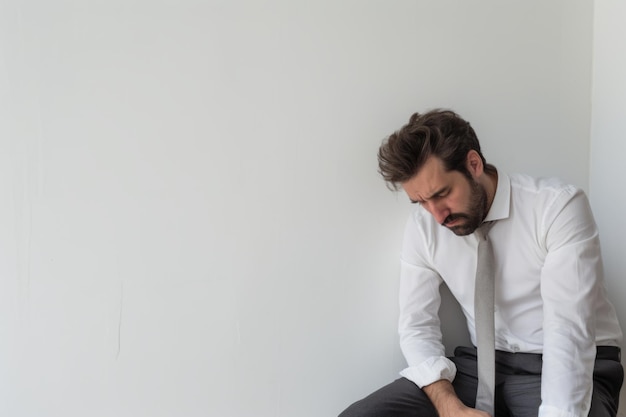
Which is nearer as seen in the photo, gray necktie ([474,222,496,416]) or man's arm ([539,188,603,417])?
man's arm ([539,188,603,417])

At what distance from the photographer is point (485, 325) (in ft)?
5.29

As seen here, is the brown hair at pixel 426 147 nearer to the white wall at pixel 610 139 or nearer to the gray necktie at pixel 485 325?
the gray necktie at pixel 485 325

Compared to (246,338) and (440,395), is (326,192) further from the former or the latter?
(440,395)

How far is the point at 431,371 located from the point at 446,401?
89 millimetres

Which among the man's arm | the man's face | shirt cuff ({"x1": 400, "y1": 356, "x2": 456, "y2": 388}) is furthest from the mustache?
shirt cuff ({"x1": 400, "y1": 356, "x2": 456, "y2": 388})

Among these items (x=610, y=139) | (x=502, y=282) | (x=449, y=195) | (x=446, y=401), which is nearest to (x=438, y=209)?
(x=449, y=195)

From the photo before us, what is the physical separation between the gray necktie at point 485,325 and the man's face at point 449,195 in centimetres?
9

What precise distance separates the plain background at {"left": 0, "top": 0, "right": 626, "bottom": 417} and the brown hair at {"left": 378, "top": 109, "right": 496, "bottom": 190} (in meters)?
0.22

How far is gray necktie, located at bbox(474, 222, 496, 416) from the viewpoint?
5.21 feet

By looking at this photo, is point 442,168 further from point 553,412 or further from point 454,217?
point 553,412

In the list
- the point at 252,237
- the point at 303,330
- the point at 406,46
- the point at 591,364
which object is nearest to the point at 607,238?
the point at 591,364

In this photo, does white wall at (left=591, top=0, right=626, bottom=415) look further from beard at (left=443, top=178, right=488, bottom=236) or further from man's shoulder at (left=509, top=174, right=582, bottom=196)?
beard at (left=443, top=178, right=488, bottom=236)

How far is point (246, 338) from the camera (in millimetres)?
1780

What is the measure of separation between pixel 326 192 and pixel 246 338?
51 cm
